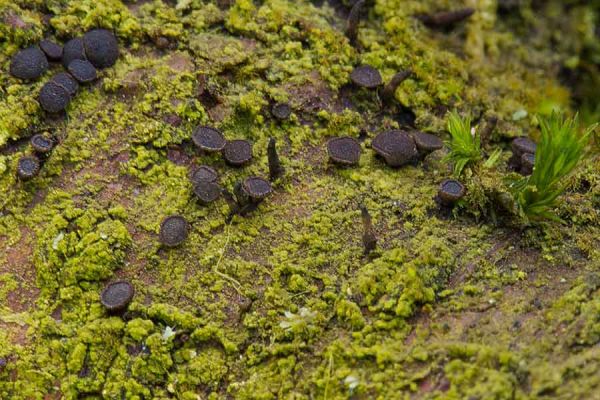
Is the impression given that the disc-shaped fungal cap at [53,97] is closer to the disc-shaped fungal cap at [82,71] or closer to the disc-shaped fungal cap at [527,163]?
the disc-shaped fungal cap at [82,71]

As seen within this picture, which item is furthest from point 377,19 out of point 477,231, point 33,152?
point 33,152

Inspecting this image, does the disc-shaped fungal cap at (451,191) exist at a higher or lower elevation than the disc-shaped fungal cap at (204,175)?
higher

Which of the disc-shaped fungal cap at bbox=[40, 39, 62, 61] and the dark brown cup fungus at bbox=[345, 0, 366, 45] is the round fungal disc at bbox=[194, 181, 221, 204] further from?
the dark brown cup fungus at bbox=[345, 0, 366, 45]

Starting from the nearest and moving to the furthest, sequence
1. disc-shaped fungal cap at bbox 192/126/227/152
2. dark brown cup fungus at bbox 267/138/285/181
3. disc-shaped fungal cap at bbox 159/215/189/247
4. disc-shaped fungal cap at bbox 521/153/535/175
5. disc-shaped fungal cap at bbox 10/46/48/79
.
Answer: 1. disc-shaped fungal cap at bbox 159/215/189/247
2. dark brown cup fungus at bbox 267/138/285/181
3. disc-shaped fungal cap at bbox 192/126/227/152
4. disc-shaped fungal cap at bbox 10/46/48/79
5. disc-shaped fungal cap at bbox 521/153/535/175

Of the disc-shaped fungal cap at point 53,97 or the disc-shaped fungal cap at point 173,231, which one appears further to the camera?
the disc-shaped fungal cap at point 53,97

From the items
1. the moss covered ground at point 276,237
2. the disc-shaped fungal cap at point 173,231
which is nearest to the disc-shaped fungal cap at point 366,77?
the moss covered ground at point 276,237

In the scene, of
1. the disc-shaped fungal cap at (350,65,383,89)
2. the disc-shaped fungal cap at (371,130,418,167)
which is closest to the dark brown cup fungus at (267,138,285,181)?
the disc-shaped fungal cap at (371,130,418,167)
